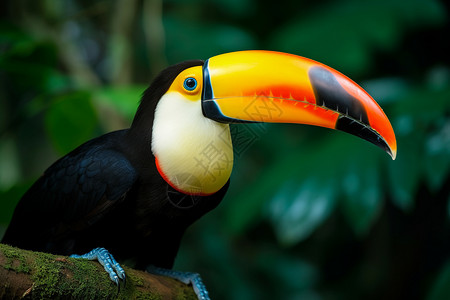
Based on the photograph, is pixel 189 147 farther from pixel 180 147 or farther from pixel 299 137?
pixel 299 137

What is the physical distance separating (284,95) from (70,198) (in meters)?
→ 0.81

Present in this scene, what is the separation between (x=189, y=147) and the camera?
1.78 metres

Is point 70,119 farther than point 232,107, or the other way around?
point 70,119

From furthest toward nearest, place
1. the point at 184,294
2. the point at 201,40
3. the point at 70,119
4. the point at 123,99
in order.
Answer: the point at 201,40, the point at 123,99, the point at 70,119, the point at 184,294

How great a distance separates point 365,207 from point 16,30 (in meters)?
1.78

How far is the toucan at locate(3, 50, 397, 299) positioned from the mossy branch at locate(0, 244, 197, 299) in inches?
4.5

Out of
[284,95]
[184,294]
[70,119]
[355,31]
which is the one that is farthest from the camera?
[355,31]

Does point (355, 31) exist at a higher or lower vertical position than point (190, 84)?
higher

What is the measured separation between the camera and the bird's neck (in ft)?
5.84

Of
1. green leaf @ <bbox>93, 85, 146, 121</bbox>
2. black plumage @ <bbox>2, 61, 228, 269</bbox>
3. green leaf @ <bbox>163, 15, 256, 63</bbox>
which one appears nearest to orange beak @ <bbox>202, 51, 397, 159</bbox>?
black plumage @ <bbox>2, 61, 228, 269</bbox>

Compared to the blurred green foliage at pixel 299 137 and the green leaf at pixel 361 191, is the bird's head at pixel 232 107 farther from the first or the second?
the green leaf at pixel 361 191

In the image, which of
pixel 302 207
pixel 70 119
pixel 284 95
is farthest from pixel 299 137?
pixel 284 95

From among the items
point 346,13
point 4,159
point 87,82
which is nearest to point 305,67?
point 346,13

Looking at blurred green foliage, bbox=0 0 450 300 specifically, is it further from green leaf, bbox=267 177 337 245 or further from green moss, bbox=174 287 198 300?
green moss, bbox=174 287 198 300
